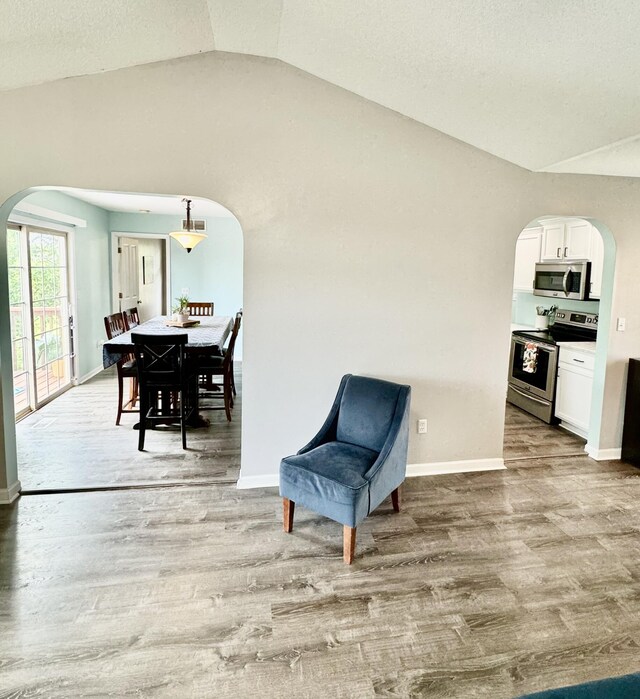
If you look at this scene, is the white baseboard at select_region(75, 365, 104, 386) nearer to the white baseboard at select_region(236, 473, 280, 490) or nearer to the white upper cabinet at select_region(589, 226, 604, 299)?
the white baseboard at select_region(236, 473, 280, 490)

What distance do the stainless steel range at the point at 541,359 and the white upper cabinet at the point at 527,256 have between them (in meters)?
0.57

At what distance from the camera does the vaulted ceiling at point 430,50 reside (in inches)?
81.5

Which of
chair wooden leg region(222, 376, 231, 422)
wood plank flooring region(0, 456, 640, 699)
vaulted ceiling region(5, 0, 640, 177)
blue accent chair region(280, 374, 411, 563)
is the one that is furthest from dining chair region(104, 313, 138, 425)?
vaulted ceiling region(5, 0, 640, 177)

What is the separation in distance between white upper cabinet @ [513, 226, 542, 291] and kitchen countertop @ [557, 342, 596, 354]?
1.11 metres

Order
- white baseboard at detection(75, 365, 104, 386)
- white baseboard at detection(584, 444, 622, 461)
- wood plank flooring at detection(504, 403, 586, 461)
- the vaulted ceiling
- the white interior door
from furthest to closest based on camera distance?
the white interior door → white baseboard at detection(75, 365, 104, 386) → wood plank flooring at detection(504, 403, 586, 461) → white baseboard at detection(584, 444, 622, 461) → the vaulted ceiling

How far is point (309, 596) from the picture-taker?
2322 mm

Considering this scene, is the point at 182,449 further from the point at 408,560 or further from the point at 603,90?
the point at 603,90

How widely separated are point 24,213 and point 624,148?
5178mm

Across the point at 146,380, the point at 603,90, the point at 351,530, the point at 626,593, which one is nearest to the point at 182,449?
the point at 146,380

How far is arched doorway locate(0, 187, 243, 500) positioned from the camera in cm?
356

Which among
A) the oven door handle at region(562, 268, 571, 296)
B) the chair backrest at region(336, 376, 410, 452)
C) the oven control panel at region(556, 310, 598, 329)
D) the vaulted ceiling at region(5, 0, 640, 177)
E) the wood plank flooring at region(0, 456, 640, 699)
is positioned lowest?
the wood plank flooring at region(0, 456, 640, 699)

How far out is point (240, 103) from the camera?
122 inches

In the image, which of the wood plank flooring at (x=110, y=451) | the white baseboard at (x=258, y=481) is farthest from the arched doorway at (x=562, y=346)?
the wood plank flooring at (x=110, y=451)

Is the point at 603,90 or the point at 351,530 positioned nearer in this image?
the point at 603,90
